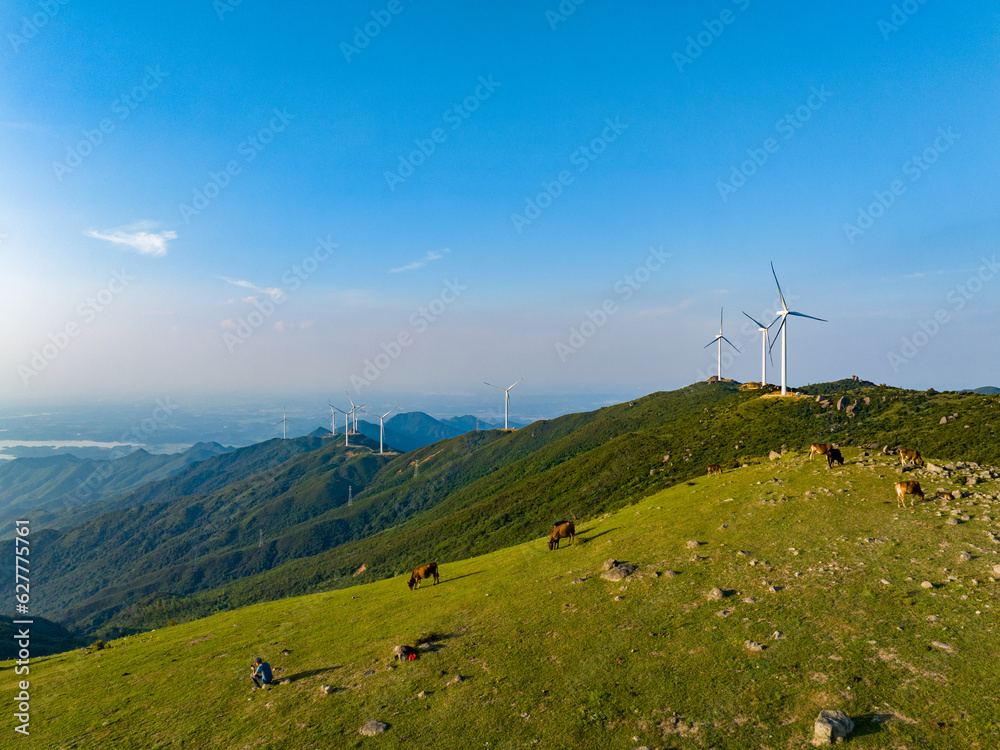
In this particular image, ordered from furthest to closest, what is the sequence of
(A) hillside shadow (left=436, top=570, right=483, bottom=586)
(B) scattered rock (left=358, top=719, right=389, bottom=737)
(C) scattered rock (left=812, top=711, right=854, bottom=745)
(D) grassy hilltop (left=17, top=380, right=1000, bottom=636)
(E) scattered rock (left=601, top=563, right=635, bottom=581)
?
1. (D) grassy hilltop (left=17, top=380, right=1000, bottom=636)
2. (A) hillside shadow (left=436, top=570, right=483, bottom=586)
3. (E) scattered rock (left=601, top=563, right=635, bottom=581)
4. (B) scattered rock (left=358, top=719, right=389, bottom=737)
5. (C) scattered rock (left=812, top=711, right=854, bottom=745)

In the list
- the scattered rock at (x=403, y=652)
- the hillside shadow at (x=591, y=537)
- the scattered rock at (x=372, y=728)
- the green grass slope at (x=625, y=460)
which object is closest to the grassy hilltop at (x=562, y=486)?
the green grass slope at (x=625, y=460)

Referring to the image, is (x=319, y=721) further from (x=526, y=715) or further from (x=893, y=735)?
(x=893, y=735)

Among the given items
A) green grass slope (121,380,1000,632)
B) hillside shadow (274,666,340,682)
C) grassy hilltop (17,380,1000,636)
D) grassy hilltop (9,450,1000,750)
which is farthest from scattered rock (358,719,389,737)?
green grass slope (121,380,1000,632)

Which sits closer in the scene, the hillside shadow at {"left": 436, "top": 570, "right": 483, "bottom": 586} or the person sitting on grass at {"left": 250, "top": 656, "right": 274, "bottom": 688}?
the person sitting on grass at {"left": 250, "top": 656, "right": 274, "bottom": 688}

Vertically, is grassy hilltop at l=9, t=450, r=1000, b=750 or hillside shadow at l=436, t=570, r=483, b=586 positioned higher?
grassy hilltop at l=9, t=450, r=1000, b=750

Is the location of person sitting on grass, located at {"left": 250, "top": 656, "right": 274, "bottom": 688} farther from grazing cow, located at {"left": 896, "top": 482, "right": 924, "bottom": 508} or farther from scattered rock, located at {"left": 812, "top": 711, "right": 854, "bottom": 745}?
grazing cow, located at {"left": 896, "top": 482, "right": 924, "bottom": 508}

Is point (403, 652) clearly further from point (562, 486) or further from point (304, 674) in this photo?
point (562, 486)
